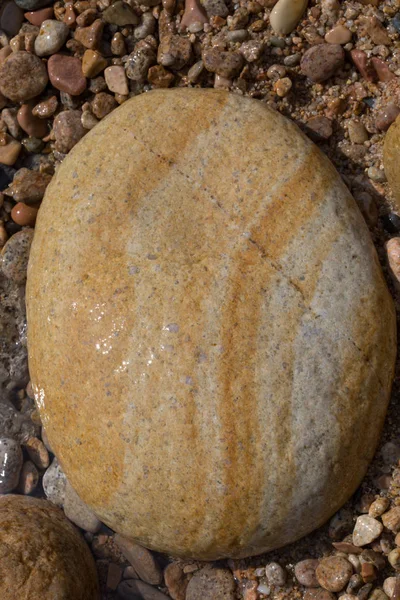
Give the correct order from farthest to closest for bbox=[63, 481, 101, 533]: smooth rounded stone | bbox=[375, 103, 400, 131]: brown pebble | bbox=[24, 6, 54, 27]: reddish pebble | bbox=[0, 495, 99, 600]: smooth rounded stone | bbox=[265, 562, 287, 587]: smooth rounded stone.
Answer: bbox=[24, 6, 54, 27]: reddish pebble → bbox=[63, 481, 101, 533]: smooth rounded stone → bbox=[375, 103, 400, 131]: brown pebble → bbox=[265, 562, 287, 587]: smooth rounded stone → bbox=[0, 495, 99, 600]: smooth rounded stone

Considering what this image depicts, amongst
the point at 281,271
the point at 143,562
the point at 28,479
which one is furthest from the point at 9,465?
the point at 281,271

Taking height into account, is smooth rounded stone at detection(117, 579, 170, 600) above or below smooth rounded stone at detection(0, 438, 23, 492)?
below

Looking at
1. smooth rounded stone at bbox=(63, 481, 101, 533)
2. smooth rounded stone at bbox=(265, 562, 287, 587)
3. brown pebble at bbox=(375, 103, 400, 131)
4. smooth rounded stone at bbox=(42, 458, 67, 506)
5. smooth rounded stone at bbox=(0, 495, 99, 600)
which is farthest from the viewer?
smooth rounded stone at bbox=(42, 458, 67, 506)

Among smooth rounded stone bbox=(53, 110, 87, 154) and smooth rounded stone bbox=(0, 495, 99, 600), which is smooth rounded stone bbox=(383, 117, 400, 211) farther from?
smooth rounded stone bbox=(0, 495, 99, 600)

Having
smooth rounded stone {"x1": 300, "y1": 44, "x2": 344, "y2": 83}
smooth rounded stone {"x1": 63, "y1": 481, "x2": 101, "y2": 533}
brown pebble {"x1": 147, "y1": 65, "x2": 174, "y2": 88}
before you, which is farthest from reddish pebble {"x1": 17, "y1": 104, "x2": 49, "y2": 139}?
smooth rounded stone {"x1": 63, "y1": 481, "x2": 101, "y2": 533}

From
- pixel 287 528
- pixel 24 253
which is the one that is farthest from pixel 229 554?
pixel 24 253

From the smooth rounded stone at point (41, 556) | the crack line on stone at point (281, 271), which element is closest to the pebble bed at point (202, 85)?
the smooth rounded stone at point (41, 556)

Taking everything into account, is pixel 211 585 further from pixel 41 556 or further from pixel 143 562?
pixel 41 556
